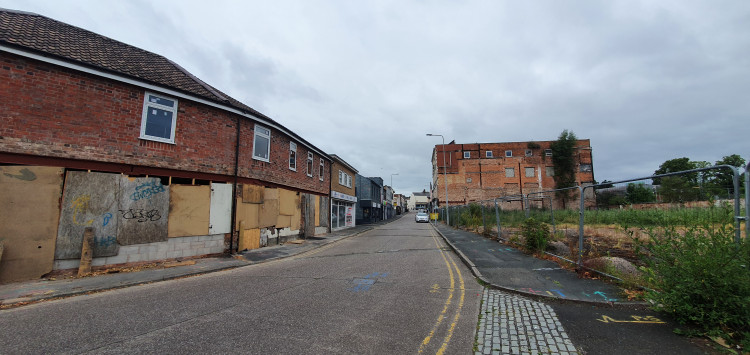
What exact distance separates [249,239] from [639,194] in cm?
1281

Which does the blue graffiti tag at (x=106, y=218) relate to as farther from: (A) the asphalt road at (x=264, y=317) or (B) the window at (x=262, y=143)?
(B) the window at (x=262, y=143)

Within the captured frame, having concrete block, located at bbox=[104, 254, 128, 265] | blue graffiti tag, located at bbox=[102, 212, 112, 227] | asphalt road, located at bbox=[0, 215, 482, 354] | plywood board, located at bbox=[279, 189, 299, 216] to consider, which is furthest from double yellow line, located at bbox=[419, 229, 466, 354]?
plywood board, located at bbox=[279, 189, 299, 216]

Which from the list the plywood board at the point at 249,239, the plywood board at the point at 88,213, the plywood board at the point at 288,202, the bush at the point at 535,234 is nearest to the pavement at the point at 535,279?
the bush at the point at 535,234

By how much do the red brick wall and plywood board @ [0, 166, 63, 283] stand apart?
0.69 meters

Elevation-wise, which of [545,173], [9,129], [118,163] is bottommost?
[118,163]

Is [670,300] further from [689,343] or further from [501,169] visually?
[501,169]

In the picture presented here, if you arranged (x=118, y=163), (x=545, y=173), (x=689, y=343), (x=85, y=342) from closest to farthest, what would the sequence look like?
(x=689, y=343) → (x=85, y=342) → (x=118, y=163) → (x=545, y=173)

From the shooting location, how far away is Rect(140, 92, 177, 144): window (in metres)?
10.1

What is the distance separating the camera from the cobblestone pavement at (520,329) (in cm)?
388

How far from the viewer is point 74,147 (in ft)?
28.4

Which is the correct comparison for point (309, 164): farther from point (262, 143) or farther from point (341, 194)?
point (341, 194)

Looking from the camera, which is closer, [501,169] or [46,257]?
[46,257]

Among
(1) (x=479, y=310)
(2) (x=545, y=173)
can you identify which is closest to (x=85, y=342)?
→ (1) (x=479, y=310)

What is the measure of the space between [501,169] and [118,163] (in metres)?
50.4
